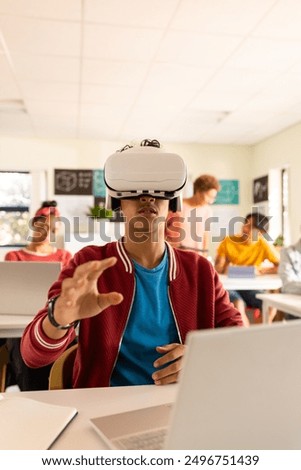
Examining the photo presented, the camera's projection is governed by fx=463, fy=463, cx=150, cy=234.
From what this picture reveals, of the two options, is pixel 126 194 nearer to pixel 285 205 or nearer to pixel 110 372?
pixel 110 372

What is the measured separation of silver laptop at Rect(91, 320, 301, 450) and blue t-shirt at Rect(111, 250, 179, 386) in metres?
0.60

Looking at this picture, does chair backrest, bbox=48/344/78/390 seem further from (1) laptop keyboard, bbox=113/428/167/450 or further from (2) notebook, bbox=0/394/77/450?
(1) laptop keyboard, bbox=113/428/167/450

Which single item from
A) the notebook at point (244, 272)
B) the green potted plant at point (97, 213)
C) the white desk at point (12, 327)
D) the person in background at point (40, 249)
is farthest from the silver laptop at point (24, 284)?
the green potted plant at point (97, 213)

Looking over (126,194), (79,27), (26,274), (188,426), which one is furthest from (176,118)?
(188,426)

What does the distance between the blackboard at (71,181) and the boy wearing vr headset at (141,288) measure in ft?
20.5

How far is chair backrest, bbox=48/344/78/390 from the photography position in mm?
1366

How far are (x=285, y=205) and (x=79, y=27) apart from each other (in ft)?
16.0

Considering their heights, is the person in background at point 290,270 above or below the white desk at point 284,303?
above

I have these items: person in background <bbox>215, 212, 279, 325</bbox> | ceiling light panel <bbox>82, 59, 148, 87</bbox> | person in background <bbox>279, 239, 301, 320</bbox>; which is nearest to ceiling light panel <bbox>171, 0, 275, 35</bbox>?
ceiling light panel <bbox>82, 59, 148, 87</bbox>

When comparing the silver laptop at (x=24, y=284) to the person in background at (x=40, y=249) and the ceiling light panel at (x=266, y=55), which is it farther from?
the ceiling light panel at (x=266, y=55)

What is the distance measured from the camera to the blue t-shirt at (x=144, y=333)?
130 centimetres

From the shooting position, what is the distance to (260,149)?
7.81 m

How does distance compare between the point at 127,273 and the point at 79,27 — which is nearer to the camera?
the point at 127,273

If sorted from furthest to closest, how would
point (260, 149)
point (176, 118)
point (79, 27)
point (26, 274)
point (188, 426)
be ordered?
point (260, 149), point (176, 118), point (79, 27), point (26, 274), point (188, 426)
